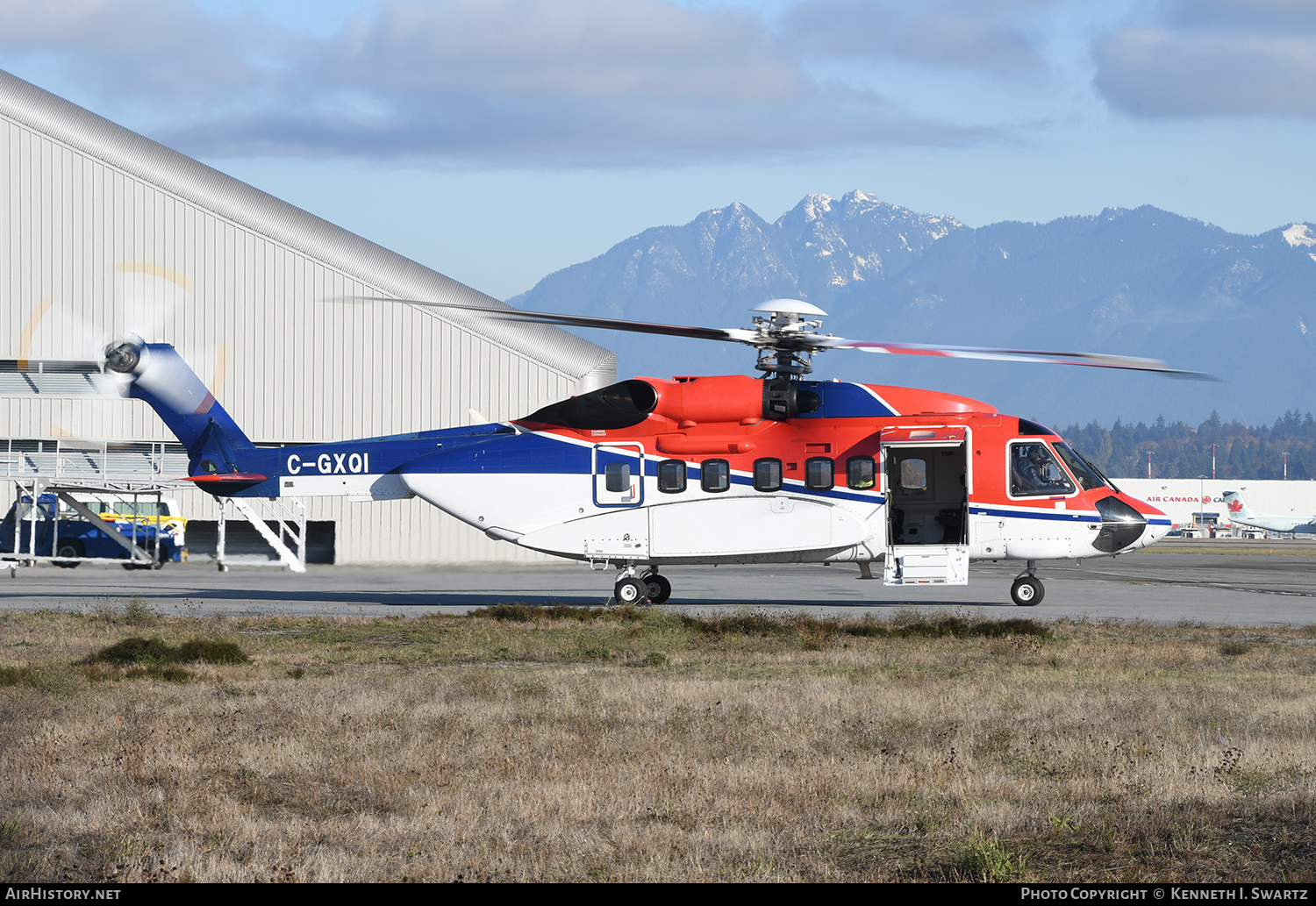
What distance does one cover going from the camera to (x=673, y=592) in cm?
2964

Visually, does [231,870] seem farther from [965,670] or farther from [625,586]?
[625,586]

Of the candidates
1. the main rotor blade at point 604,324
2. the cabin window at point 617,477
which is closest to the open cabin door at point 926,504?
the main rotor blade at point 604,324

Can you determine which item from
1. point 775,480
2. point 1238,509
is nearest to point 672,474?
point 775,480

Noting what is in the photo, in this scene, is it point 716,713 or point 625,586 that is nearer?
point 716,713

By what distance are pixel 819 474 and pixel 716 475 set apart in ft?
6.46

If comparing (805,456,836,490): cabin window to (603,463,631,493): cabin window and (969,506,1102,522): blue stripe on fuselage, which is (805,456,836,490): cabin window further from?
(603,463,631,493): cabin window

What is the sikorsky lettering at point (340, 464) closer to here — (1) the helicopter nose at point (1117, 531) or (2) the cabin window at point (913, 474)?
(2) the cabin window at point (913, 474)

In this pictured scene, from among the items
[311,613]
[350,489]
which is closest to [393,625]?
[311,613]

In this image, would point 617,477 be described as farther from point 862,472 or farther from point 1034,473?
point 1034,473

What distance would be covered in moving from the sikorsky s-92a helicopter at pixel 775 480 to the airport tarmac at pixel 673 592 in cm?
152

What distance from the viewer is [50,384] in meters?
41.6

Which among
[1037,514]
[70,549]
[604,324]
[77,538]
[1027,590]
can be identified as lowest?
[1027,590]

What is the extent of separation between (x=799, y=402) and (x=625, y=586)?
5104mm
